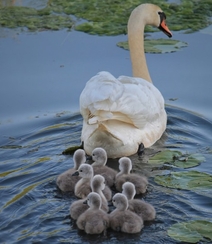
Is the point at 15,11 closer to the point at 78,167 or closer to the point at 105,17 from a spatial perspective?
the point at 105,17

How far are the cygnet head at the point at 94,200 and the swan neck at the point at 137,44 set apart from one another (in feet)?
12.2

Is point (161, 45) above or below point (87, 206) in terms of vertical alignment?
below

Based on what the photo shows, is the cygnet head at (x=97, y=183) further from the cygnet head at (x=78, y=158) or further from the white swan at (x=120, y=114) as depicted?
the white swan at (x=120, y=114)

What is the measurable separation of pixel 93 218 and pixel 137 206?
62cm

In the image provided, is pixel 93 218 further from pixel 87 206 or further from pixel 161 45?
pixel 161 45

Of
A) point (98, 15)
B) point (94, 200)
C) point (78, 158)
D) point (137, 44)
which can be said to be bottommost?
point (98, 15)

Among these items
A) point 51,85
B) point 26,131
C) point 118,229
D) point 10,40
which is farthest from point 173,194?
point 10,40

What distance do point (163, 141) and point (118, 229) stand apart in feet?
9.82

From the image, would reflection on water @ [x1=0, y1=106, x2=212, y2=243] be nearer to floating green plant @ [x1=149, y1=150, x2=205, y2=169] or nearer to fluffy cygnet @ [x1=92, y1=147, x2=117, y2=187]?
floating green plant @ [x1=149, y1=150, x2=205, y2=169]

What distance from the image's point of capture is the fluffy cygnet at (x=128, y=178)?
9266 mm

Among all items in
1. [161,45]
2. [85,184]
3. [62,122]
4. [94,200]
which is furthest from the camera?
[161,45]

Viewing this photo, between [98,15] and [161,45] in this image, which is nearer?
[161,45]

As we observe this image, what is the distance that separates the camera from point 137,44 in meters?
11.9

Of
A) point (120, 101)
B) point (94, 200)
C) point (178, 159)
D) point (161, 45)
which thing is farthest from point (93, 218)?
point (161, 45)
